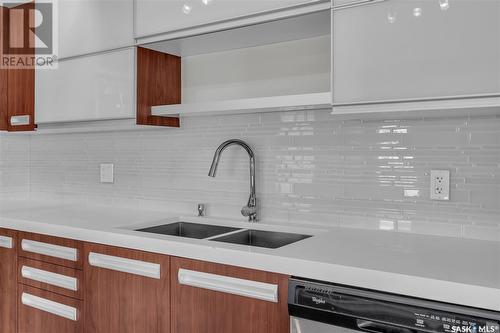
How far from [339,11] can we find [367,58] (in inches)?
8.5

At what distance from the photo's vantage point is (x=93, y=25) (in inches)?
93.8

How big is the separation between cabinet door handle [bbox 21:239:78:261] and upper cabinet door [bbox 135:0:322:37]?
3.56 ft

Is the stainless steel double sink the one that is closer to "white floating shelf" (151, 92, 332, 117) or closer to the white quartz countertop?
the white quartz countertop

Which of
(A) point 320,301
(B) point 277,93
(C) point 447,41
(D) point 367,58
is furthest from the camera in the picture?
(B) point 277,93

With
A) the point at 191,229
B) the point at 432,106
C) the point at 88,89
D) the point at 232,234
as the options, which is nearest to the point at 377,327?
the point at 432,106

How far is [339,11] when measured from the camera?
5.32ft

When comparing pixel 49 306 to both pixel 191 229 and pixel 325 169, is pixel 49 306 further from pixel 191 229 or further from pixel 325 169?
pixel 325 169

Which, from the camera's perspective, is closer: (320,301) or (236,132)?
(320,301)

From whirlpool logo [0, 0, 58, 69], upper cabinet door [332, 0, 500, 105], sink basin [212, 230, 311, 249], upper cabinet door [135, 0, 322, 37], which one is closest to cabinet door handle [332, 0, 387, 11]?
upper cabinet door [332, 0, 500, 105]

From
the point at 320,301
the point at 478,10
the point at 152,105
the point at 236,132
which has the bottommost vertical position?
the point at 320,301

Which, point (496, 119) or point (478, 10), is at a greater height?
point (478, 10)

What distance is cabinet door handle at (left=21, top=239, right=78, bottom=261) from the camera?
1.99 meters

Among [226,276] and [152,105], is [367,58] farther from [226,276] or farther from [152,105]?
[152,105]

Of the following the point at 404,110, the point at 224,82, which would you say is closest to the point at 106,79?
the point at 224,82
